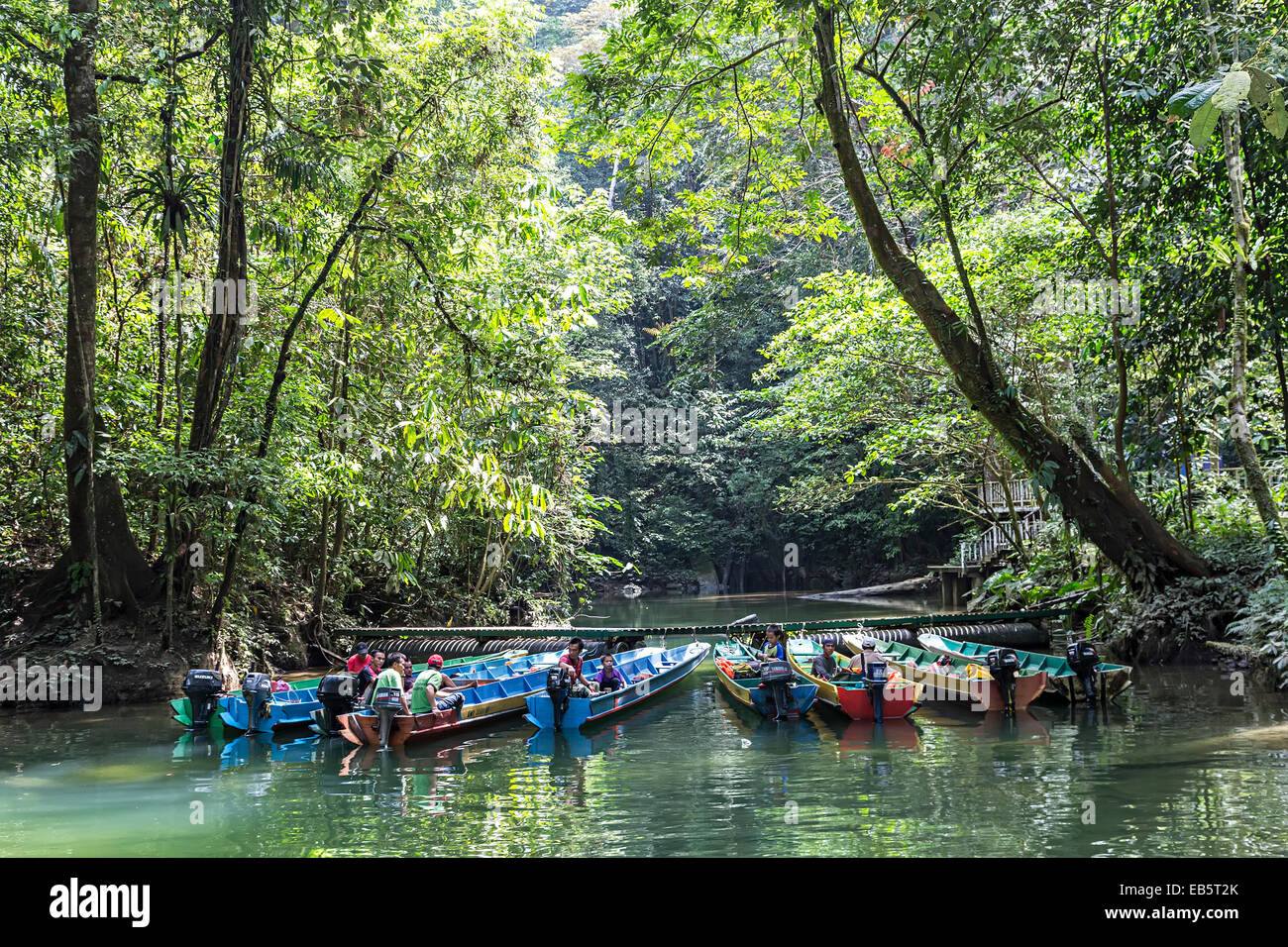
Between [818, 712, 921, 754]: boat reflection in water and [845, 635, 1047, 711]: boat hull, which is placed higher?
[845, 635, 1047, 711]: boat hull

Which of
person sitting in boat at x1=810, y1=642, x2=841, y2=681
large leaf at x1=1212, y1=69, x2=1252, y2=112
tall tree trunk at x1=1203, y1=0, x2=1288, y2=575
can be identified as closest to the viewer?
large leaf at x1=1212, y1=69, x2=1252, y2=112

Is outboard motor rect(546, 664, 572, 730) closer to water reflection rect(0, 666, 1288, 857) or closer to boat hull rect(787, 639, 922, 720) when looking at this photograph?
water reflection rect(0, 666, 1288, 857)

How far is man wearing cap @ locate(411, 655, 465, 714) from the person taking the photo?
10.6m

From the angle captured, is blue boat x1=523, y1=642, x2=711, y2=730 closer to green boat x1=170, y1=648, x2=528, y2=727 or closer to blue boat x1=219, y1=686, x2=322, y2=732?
green boat x1=170, y1=648, x2=528, y2=727

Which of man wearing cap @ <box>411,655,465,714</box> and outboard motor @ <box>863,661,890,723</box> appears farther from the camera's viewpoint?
outboard motor @ <box>863,661,890,723</box>

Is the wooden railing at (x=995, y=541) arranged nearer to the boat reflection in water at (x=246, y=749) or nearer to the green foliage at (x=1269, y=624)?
the green foliage at (x=1269, y=624)

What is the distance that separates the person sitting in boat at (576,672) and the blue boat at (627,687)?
79 millimetres

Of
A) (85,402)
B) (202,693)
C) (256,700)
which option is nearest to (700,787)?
(256,700)

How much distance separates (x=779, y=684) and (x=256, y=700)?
628 cm

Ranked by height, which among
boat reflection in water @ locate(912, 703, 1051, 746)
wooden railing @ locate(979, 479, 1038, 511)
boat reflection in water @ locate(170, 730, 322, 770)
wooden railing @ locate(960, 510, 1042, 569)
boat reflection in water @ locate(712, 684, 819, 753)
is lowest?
Result: boat reflection in water @ locate(712, 684, 819, 753)

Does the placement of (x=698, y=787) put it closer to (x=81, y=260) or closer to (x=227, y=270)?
(x=227, y=270)

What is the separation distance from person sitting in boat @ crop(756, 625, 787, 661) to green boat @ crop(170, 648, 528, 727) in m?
3.95

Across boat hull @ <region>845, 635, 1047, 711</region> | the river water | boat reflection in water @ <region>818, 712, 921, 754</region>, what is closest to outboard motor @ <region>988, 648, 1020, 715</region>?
boat hull @ <region>845, 635, 1047, 711</region>

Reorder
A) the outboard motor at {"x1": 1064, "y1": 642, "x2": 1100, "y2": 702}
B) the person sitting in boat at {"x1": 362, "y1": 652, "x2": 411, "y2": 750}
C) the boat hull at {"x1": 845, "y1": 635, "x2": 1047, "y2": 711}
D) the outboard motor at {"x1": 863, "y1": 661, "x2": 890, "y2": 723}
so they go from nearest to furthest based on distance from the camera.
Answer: the person sitting in boat at {"x1": 362, "y1": 652, "x2": 411, "y2": 750}
the outboard motor at {"x1": 863, "y1": 661, "x2": 890, "y2": 723}
the boat hull at {"x1": 845, "y1": 635, "x2": 1047, "y2": 711}
the outboard motor at {"x1": 1064, "y1": 642, "x2": 1100, "y2": 702}
